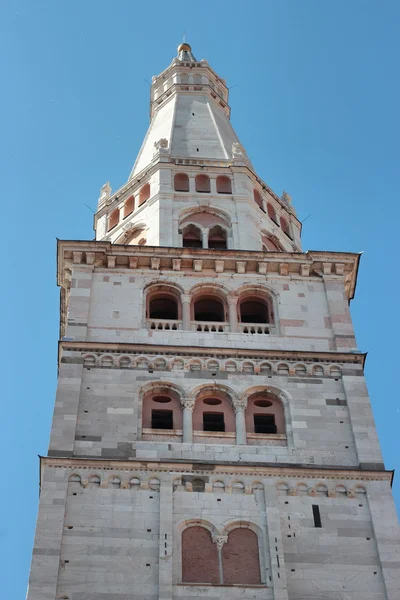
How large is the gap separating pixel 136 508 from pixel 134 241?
1265 centimetres

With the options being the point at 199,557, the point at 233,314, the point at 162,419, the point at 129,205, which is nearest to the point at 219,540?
the point at 199,557

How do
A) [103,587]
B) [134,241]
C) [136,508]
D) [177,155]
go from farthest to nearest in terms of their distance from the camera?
[177,155]
[134,241]
[136,508]
[103,587]

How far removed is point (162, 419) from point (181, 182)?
11676mm

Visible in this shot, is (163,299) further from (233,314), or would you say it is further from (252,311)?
(252,311)

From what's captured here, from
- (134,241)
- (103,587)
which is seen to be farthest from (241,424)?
(134,241)

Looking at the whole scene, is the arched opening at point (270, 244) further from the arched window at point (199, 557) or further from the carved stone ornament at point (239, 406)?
the arched window at point (199, 557)

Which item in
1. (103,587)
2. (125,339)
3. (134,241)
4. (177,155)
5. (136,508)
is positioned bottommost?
(103,587)

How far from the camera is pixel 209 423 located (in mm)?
27344

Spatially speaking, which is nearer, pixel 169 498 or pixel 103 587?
pixel 103 587

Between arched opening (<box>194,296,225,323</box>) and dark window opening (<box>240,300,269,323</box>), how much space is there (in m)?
0.65

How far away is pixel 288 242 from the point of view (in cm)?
3719

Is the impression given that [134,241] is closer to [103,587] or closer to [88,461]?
[88,461]

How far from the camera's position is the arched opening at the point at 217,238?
1375 inches

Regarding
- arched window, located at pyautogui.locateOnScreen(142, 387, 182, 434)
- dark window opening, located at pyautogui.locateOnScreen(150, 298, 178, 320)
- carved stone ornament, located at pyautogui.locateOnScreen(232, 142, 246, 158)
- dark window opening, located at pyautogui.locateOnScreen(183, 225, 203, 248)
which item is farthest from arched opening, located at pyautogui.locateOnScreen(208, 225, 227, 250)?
arched window, located at pyautogui.locateOnScreen(142, 387, 182, 434)
